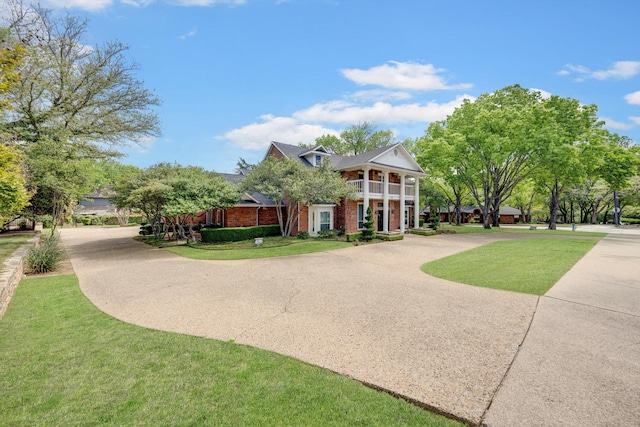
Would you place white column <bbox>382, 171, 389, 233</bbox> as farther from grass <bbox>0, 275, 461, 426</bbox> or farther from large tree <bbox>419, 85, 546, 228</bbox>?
grass <bbox>0, 275, 461, 426</bbox>

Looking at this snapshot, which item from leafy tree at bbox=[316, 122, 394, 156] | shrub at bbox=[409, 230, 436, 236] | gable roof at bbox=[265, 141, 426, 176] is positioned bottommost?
shrub at bbox=[409, 230, 436, 236]

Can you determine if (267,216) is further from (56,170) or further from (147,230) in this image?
(56,170)

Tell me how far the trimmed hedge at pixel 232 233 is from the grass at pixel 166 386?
12.6 m

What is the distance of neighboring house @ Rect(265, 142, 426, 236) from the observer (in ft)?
68.3

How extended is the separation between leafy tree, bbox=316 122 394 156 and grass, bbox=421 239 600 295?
101 ft

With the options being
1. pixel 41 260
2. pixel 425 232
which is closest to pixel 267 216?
pixel 425 232

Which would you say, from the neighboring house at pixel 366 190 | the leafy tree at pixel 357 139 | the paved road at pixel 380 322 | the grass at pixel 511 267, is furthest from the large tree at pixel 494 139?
the paved road at pixel 380 322

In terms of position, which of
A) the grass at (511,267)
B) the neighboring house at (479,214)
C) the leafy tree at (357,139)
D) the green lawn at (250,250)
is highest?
the leafy tree at (357,139)

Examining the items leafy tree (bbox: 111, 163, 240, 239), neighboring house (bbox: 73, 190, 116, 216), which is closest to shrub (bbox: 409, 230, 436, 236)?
leafy tree (bbox: 111, 163, 240, 239)

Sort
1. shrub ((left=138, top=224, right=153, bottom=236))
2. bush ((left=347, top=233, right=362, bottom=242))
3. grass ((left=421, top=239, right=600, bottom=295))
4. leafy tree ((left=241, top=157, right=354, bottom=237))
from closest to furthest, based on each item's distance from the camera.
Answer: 1. grass ((left=421, top=239, right=600, bottom=295))
2. leafy tree ((left=241, top=157, right=354, bottom=237))
3. bush ((left=347, top=233, right=362, bottom=242))
4. shrub ((left=138, top=224, right=153, bottom=236))

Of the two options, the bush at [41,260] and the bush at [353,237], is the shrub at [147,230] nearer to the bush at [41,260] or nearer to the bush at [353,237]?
the bush at [41,260]

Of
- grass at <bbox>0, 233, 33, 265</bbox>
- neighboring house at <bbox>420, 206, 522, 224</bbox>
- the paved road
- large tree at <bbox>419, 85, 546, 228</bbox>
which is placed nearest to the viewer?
the paved road

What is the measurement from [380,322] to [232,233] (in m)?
14.6

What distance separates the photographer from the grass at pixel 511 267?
8.12 metres
